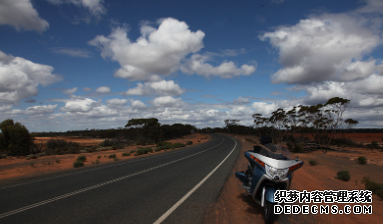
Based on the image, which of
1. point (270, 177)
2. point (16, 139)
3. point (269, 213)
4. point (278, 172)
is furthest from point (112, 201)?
point (16, 139)

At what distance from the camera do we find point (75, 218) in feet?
15.8

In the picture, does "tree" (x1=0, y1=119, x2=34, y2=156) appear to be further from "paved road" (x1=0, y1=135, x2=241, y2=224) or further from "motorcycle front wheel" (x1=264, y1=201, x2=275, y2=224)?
"motorcycle front wheel" (x1=264, y1=201, x2=275, y2=224)

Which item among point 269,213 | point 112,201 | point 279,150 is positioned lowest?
point 112,201

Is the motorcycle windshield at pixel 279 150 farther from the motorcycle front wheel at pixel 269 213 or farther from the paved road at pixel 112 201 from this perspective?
the paved road at pixel 112 201

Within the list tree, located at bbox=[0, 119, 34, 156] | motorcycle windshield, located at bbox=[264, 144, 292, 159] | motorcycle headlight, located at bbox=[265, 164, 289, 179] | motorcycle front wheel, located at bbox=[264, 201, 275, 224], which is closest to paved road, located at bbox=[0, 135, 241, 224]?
motorcycle front wheel, located at bbox=[264, 201, 275, 224]

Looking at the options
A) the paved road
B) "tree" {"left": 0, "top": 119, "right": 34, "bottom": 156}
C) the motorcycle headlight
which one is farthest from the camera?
"tree" {"left": 0, "top": 119, "right": 34, "bottom": 156}

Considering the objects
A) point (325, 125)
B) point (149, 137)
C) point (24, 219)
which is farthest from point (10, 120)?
point (325, 125)

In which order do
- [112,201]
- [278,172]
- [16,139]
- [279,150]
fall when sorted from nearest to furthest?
[278,172]
[279,150]
[112,201]
[16,139]

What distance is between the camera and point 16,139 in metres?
Answer: 26.4

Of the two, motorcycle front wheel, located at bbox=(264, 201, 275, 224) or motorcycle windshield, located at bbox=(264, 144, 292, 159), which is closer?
motorcycle front wheel, located at bbox=(264, 201, 275, 224)

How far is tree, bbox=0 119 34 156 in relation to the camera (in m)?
26.0

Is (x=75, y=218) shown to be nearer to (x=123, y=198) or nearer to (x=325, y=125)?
→ (x=123, y=198)

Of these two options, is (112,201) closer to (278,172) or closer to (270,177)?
(270,177)

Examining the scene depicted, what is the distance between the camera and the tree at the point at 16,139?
2603 centimetres
